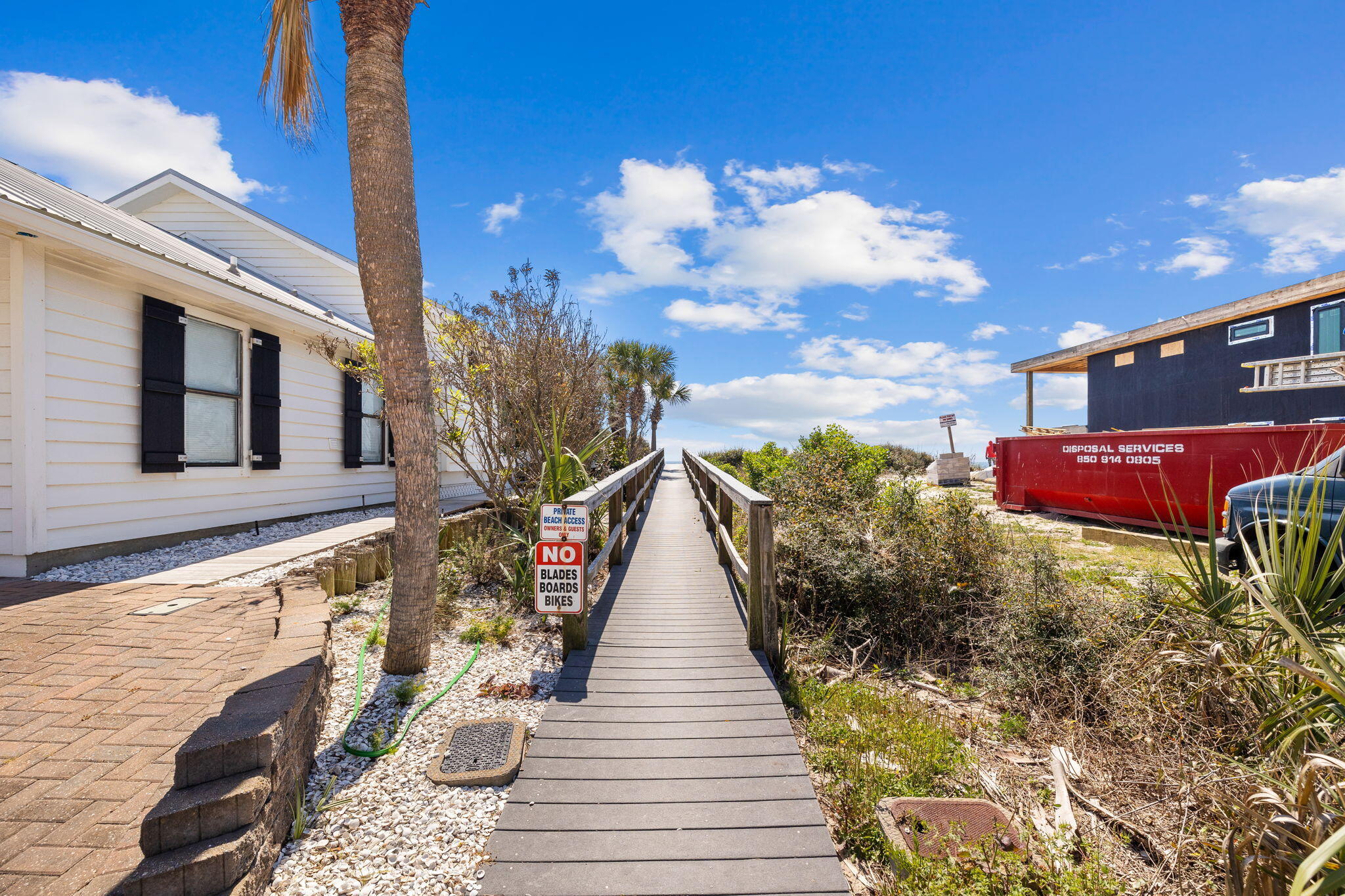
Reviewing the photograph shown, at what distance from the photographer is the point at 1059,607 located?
14.7 ft

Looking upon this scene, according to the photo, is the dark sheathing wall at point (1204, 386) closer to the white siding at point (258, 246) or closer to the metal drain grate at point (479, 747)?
the metal drain grate at point (479, 747)

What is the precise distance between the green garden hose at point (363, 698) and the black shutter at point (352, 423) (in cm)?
605

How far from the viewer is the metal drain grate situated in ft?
9.34

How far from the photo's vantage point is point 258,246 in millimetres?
11797

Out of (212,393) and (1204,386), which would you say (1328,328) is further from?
(212,393)

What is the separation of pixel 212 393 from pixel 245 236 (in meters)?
6.95

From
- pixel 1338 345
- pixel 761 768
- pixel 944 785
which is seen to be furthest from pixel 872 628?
pixel 1338 345

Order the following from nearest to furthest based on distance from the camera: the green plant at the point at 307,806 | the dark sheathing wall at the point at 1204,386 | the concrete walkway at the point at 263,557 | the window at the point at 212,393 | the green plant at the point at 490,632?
the green plant at the point at 307,806, the green plant at the point at 490,632, the concrete walkway at the point at 263,557, the window at the point at 212,393, the dark sheathing wall at the point at 1204,386

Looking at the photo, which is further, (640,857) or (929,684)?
(929,684)

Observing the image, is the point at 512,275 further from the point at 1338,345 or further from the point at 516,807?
the point at 1338,345

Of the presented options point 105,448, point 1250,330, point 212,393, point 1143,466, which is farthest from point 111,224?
point 1250,330

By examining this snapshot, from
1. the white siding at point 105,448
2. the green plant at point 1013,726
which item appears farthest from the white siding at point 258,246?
the green plant at point 1013,726

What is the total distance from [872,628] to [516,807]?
11.6ft

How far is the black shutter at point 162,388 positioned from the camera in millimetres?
6023
